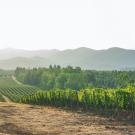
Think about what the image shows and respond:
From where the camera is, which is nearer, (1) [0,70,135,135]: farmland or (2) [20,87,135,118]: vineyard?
(1) [0,70,135,135]: farmland

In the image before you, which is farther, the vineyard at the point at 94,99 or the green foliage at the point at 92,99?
the green foliage at the point at 92,99

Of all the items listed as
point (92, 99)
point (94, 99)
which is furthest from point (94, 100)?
point (92, 99)

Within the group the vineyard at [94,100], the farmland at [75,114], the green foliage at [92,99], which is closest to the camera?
the farmland at [75,114]

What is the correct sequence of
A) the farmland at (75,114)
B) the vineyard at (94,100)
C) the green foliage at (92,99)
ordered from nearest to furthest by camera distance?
the farmland at (75,114) → the vineyard at (94,100) → the green foliage at (92,99)

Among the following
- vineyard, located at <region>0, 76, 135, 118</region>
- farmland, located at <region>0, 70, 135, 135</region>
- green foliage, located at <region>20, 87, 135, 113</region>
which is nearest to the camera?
farmland, located at <region>0, 70, 135, 135</region>

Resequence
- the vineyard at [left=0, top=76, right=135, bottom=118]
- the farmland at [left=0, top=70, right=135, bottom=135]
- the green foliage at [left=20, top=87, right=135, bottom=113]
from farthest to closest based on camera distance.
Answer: the green foliage at [left=20, top=87, right=135, bottom=113] < the vineyard at [left=0, top=76, right=135, bottom=118] < the farmland at [left=0, top=70, right=135, bottom=135]

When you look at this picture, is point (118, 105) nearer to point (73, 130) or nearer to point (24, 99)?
point (73, 130)

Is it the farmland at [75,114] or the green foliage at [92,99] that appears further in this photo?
the green foliage at [92,99]

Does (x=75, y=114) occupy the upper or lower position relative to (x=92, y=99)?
lower

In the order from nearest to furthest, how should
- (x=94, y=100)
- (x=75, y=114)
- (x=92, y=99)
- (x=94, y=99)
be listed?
1. (x=75, y=114)
2. (x=94, y=99)
3. (x=94, y=100)
4. (x=92, y=99)

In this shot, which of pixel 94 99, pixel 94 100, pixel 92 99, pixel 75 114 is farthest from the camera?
pixel 92 99

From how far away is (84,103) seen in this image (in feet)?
352

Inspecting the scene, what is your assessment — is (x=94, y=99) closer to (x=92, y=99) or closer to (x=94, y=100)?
(x=94, y=100)

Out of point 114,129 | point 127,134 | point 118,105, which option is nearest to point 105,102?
point 118,105
